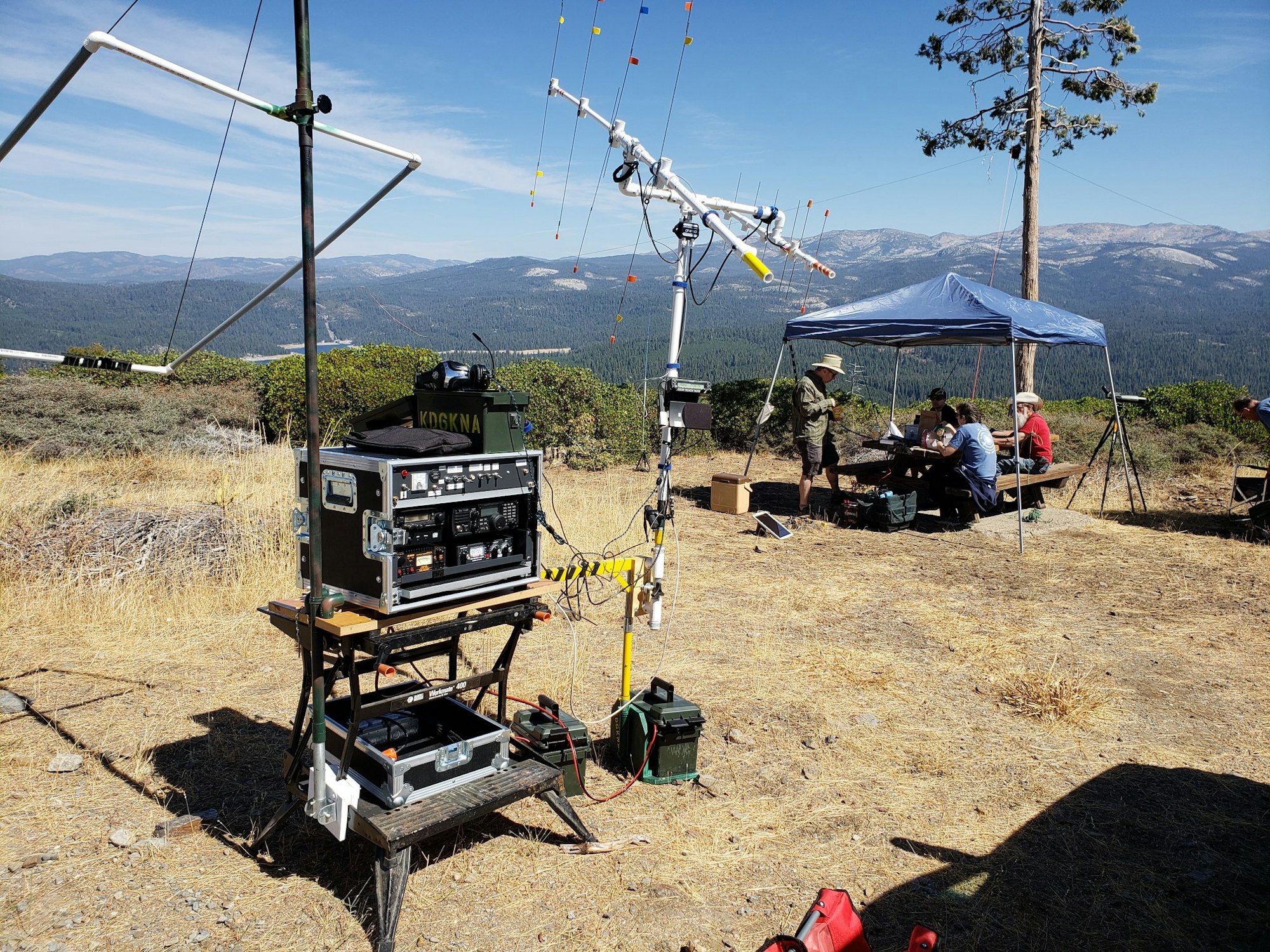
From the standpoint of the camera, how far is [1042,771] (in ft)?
14.6

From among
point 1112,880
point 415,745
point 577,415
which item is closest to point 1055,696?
point 1112,880

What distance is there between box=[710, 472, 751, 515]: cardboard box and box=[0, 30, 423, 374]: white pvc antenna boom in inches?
298

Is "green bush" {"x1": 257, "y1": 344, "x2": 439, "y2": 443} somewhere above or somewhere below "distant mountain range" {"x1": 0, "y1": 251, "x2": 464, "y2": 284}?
below

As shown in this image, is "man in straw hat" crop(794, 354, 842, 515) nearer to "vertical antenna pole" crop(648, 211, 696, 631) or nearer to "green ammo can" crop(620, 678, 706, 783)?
"vertical antenna pole" crop(648, 211, 696, 631)

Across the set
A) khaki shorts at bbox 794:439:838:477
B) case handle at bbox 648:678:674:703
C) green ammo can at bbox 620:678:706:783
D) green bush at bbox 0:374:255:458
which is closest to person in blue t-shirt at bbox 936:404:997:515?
khaki shorts at bbox 794:439:838:477

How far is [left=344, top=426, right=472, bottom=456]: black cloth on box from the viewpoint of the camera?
333 cm

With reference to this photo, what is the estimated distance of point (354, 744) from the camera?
3.34 metres

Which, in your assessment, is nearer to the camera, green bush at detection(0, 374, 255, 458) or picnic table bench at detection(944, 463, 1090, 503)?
picnic table bench at detection(944, 463, 1090, 503)

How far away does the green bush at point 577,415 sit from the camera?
14125 mm

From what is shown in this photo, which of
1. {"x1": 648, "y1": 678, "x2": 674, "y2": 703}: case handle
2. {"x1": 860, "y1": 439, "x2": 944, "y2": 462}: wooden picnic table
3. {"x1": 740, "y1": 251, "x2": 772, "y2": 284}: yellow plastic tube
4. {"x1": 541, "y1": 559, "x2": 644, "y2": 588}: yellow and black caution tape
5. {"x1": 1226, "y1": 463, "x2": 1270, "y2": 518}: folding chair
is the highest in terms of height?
{"x1": 740, "y1": 251, "x2": 772, "y2": 284}: yellow plastic tube

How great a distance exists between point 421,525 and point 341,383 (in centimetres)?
1131

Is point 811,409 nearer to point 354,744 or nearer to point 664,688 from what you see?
point 664,688

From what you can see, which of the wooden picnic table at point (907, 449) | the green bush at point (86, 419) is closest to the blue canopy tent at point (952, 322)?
the wooden picnic table at point (907, 449)

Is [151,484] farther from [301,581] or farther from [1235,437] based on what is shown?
[1235,437]
